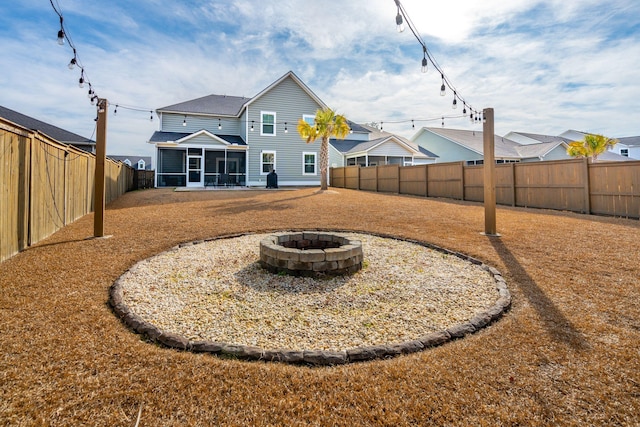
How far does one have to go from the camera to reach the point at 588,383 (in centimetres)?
218

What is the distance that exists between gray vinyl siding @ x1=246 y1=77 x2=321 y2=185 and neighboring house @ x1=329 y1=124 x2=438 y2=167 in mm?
4931

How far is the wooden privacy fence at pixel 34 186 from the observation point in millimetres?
4660

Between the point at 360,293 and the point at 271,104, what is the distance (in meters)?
19.8

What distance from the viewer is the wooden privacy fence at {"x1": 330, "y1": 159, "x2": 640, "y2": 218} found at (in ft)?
30.0

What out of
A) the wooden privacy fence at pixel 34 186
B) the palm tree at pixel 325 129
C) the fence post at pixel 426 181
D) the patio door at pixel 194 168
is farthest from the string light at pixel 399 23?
the patio door at pixel 194 168

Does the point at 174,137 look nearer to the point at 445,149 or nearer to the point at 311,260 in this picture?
the point at 311,260

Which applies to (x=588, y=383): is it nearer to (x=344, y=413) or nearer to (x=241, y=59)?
(x=344, y=413)

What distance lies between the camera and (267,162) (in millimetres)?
21609

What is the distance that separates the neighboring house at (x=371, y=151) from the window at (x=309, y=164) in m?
4.37

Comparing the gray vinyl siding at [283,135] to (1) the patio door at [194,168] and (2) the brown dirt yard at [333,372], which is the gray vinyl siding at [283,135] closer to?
(1) the patio door at [194,168]

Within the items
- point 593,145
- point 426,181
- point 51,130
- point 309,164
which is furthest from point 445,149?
point 51,130

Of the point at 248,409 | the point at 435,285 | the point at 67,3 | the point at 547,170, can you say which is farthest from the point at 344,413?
the point at 547,170

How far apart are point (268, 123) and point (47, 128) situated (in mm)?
14416

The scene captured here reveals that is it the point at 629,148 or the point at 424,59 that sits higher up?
the point at 629,148
